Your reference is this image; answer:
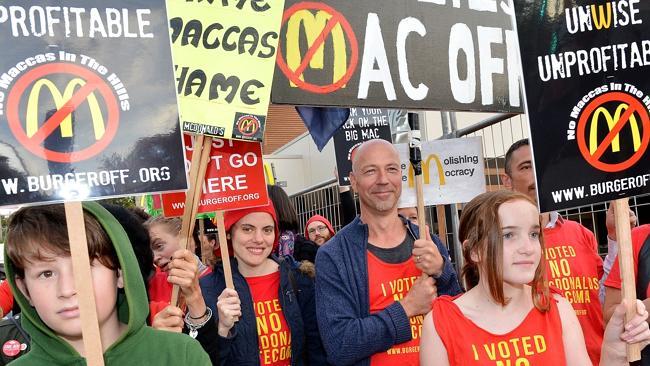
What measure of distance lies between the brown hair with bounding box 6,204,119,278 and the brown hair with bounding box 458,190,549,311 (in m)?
1.39

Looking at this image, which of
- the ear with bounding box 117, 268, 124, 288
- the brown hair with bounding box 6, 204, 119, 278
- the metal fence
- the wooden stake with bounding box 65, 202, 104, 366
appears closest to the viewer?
the wooden stake with bounding box 65, 202, 104, 366

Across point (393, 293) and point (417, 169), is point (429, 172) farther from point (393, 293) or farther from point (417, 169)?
point (393, 293)

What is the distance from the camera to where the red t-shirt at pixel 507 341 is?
255 cm

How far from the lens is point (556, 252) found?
368 centimetres

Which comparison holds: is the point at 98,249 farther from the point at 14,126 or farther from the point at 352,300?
the point at 352,300

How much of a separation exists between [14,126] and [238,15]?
3.78ft

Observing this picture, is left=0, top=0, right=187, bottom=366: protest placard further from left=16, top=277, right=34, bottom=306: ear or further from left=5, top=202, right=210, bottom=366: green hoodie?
left=16, top=277, right=34, bottom=306: ear

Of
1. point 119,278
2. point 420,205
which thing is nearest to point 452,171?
point 420,205

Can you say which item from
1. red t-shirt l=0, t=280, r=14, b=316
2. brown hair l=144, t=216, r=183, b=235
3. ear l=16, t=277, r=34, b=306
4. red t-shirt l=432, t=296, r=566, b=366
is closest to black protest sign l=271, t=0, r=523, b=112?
red t-shirt l=432, t=296, r=566, b=366

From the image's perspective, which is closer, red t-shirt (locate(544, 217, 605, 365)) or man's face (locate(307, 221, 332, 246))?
red t-shirt (locate(544, 217, 605, 365))

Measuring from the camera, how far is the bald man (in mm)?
3182

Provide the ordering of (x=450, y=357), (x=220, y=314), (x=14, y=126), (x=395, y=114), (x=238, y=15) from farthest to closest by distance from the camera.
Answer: (x=395, y=114)
(x=220, y=314)
(x=238, y=15)
(x=450, y=357)
(x=14, y=126)

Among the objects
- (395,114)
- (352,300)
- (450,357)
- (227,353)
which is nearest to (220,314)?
(227,353)

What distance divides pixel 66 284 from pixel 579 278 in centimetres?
268
